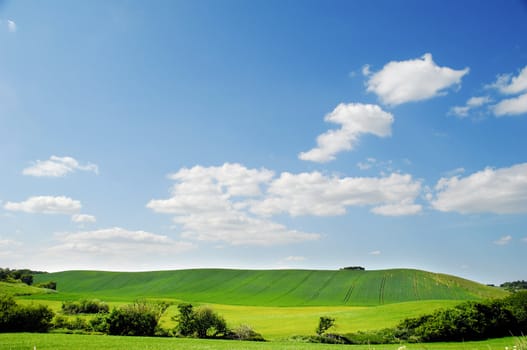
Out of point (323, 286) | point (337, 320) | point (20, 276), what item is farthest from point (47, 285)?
point (337, 320)

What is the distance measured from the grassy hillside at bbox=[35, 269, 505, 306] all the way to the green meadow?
0.72 ft

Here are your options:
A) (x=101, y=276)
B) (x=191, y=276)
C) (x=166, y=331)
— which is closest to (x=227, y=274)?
(x=191, y=276)

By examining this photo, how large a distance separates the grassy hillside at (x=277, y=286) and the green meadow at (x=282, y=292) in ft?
0.72

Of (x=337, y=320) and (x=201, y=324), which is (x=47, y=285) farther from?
(x=337, y=320)

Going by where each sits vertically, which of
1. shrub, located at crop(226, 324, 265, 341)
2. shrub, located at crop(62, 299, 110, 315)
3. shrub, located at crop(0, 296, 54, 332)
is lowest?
shrub, located at crop(226, 324, 265, 341)

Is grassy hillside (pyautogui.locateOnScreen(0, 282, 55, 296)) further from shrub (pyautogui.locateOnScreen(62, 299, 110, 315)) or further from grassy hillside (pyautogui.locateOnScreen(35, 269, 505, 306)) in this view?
shrub (pyautogui.locateOnScreen(62, 299, 110, 315))

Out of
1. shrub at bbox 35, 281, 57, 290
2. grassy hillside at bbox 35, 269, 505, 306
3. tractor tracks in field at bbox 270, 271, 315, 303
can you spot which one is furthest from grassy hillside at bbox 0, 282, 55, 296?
tractor tracks in field at bbox 270, 271, 315, 303

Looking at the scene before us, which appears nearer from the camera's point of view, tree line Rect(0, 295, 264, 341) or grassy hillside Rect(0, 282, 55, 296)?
tree line Rect(0, 295, 264, 341)

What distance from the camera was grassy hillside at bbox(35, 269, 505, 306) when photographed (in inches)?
4151

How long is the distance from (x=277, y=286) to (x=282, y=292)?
7.34 metres

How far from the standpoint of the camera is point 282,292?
387 ft

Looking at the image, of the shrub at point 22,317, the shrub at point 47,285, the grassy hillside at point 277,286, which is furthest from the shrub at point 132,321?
the shrub at point 47,285

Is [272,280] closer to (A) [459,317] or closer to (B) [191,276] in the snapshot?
(B) [191,276]

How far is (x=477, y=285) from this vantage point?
112250 mm
